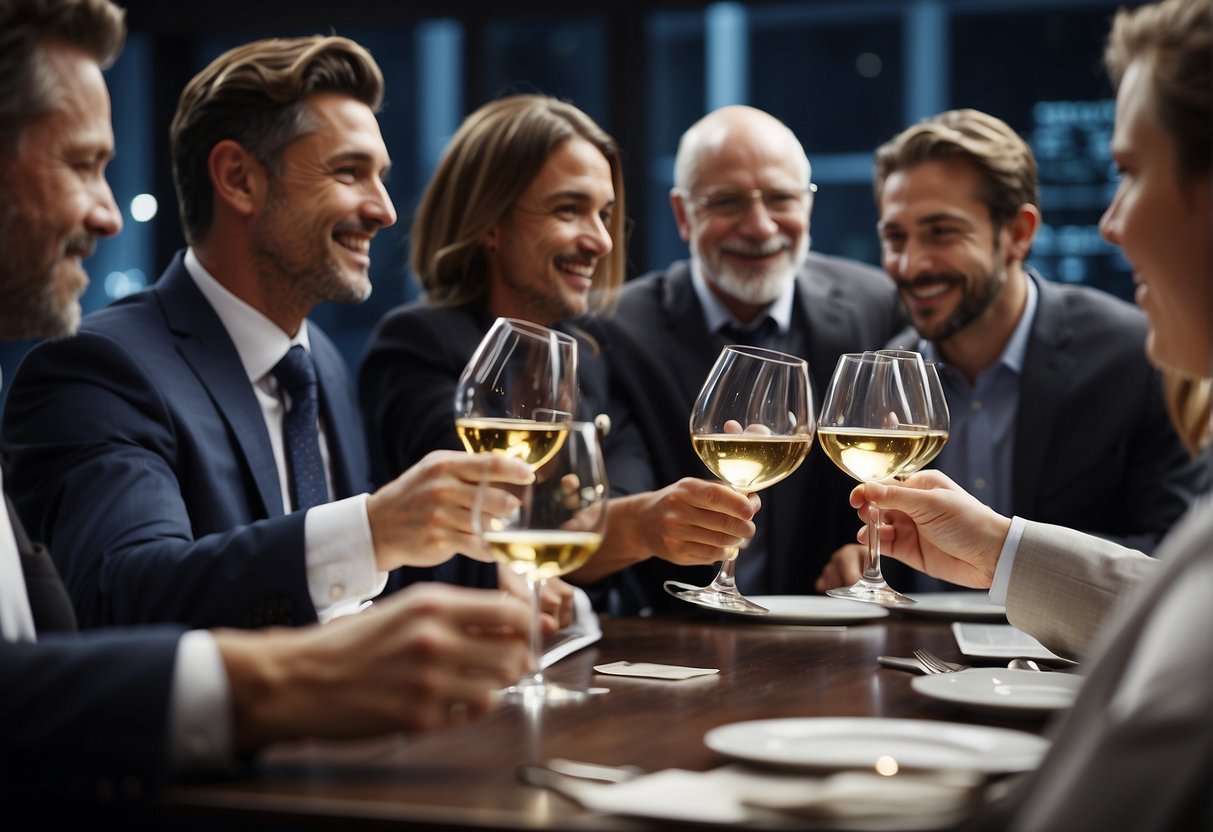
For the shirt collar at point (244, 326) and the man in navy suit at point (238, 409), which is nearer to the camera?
the man in navy suit at point (238, 409)

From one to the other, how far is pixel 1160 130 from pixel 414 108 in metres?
5.51

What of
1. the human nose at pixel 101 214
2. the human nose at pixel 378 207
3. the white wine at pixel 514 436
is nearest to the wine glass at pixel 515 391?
the white wine at pixel 514 436

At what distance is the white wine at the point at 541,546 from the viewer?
139 centimetres

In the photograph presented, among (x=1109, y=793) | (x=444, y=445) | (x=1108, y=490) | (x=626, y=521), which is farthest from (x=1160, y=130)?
(x=1108, y=490)

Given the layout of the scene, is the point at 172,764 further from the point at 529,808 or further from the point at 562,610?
the point at 562,610

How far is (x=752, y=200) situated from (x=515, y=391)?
2.11m

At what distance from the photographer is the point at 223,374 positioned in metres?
2.35

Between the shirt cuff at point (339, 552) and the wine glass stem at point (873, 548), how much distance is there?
0.74m

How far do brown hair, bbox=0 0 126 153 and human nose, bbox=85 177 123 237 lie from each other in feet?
0.37

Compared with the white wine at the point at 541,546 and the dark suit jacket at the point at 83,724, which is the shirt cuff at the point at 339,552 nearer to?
the white wine at the point at 541,546

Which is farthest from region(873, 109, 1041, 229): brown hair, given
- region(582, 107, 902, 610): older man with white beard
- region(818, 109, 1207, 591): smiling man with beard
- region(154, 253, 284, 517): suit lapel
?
region(154, 253, 284, 517): suit lapel

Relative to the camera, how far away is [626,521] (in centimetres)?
241

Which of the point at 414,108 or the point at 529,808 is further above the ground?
the point at 414,108

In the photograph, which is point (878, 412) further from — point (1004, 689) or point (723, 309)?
point (723, 309)
